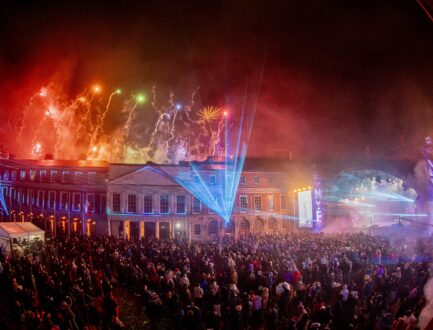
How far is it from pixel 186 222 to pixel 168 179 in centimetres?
591

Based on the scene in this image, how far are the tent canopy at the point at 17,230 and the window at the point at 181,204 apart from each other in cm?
1987

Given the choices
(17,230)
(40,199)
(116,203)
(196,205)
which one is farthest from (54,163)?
(17,230)

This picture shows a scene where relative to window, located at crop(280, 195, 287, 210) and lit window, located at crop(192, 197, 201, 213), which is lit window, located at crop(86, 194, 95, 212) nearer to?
lit window, located at crop(192, 197, 201, 213)

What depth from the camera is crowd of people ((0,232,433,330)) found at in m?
9.76

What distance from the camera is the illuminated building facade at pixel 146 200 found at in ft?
135

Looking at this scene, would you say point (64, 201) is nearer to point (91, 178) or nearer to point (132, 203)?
point (91, 178)

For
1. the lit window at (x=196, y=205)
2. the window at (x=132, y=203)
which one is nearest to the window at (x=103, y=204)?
the window at (x=132, y=203)

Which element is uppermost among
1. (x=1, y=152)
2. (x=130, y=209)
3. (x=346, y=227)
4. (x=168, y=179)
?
(x=1, y=152)

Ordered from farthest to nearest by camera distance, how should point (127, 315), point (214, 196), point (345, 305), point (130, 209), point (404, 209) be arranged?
point (404, 209), point (214, 196), point (130, 209), point (127, 315), point (345, 305)

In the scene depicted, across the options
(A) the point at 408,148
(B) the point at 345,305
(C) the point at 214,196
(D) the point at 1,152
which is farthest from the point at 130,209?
(B) the point at 345,305

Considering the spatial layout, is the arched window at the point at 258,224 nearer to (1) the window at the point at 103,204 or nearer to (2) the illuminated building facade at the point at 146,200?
(2) the illuminated building facade at the point at 146,200

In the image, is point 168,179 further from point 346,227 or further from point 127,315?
point 127,315

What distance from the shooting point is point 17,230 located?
21922mm

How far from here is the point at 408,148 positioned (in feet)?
98.0
